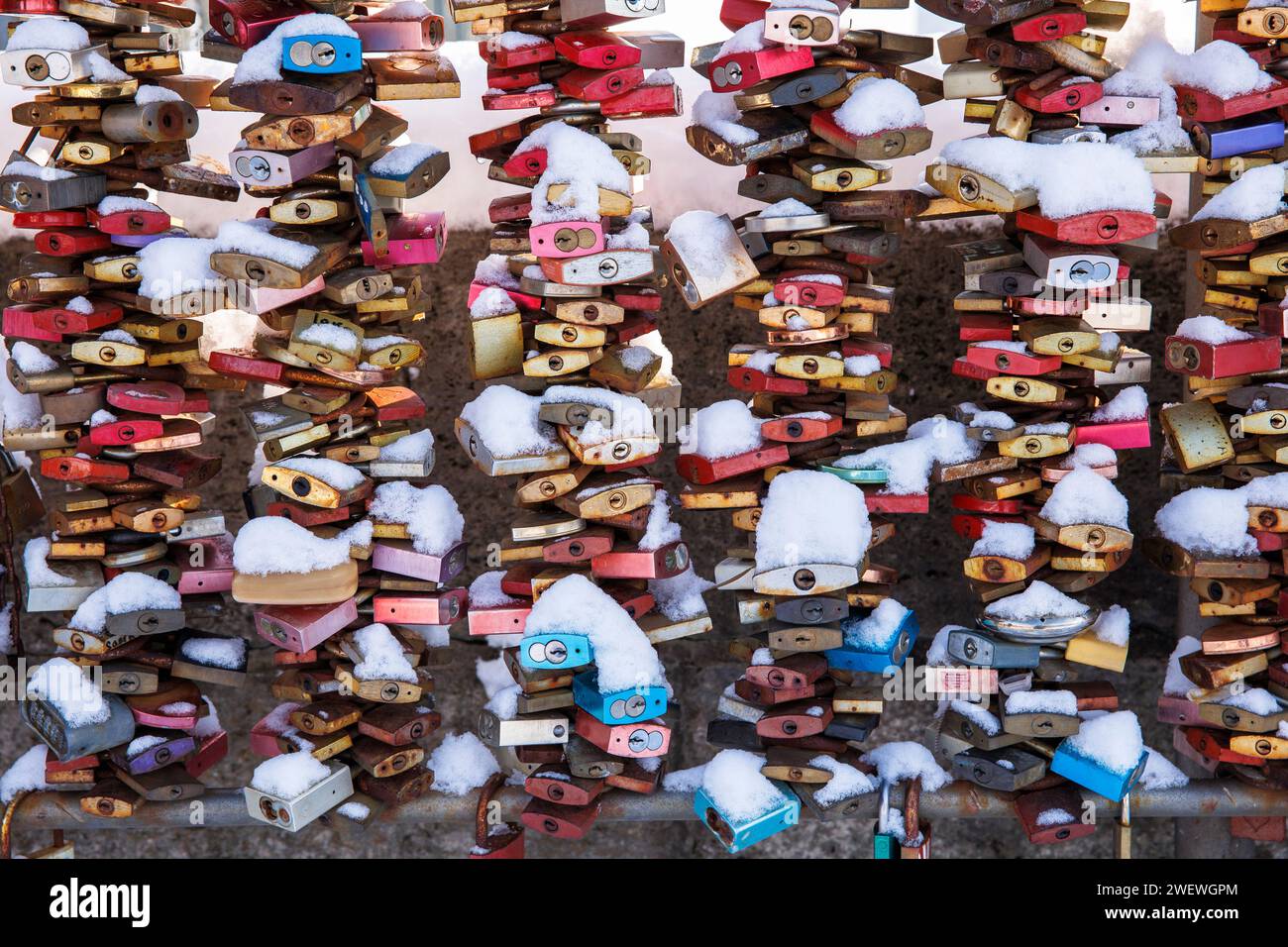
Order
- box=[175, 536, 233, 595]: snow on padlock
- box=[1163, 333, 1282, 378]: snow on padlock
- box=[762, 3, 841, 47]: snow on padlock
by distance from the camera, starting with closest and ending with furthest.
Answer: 1. box=[762, 3, 841, 47]: snow on padlock
2. box=[1163, 333, 1282, 378]: snow on padlock
3. box=[175, 536, 233, 595]: snow on padlock

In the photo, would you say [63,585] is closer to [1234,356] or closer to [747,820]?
[747,820]

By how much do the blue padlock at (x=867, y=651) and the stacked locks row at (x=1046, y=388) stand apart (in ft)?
0.28

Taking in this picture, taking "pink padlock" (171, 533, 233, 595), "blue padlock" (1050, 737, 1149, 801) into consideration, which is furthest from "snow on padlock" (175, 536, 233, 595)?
"blue padlock" (1050, 737, 1149, 801)

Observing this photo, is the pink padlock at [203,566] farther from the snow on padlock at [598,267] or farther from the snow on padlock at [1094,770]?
the snow on padlock at [1094,770]

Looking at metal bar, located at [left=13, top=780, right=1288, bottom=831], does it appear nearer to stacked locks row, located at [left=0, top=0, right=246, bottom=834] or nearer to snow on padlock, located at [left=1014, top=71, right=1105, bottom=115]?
stacked locks row, located at [left=0, top=0, right=246, bottom=834]

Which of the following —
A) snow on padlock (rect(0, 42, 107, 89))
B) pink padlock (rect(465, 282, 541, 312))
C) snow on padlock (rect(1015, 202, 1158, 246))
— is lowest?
pink padlock (rect(465, 282, 541, 312))

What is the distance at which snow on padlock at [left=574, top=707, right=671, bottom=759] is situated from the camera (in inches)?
97.0

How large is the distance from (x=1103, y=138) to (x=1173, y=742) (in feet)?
3.84

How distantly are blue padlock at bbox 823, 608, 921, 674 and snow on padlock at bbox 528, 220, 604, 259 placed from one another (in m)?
0.77

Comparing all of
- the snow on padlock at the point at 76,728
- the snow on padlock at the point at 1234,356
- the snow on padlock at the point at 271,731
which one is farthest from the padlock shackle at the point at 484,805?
the snow on padlock at the point at 1234,356

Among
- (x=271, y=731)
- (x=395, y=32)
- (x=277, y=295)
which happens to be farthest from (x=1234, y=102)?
(x=271, y=731)

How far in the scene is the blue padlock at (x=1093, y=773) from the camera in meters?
2.46

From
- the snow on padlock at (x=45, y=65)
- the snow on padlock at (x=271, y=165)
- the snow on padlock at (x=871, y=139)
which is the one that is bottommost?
the snow on padlock at (x=271, y=165)

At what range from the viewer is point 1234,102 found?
234 cm
